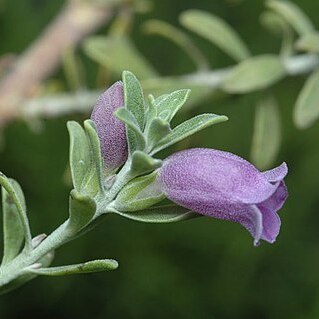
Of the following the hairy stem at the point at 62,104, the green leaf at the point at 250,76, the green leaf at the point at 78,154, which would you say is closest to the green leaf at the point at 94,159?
the green leaf at the point at 78,154

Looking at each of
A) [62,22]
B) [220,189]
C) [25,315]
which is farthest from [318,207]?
[220,189]

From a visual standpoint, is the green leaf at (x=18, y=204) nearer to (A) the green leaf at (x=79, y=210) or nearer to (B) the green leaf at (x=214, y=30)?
(A) the green leaf at (x=79, y=210)

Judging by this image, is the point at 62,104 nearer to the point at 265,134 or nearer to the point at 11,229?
the point at 265,134

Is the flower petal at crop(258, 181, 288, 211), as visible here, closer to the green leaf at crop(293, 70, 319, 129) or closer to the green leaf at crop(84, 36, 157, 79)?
the green leaf at crop(293, 70, 319, 129)

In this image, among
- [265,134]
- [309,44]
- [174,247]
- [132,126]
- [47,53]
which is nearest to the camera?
[132,126]

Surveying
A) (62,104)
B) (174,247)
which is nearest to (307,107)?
(62,104)
